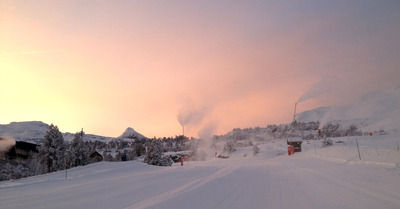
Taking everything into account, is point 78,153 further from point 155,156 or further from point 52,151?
point 155,156

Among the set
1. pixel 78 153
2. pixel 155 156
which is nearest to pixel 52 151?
pixel 78 153

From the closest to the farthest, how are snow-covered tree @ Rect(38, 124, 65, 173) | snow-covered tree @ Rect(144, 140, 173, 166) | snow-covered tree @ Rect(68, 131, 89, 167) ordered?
snow-covered tree @ Rect(38, 124, 65, 173)
snow-covered tree @ Rect(144, 140, 173, 166)
snow-covered tree @ Rect(68, 131, 89, 167)

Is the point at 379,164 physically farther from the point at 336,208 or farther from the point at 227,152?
the point at 227,152

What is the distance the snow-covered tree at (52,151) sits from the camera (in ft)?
133

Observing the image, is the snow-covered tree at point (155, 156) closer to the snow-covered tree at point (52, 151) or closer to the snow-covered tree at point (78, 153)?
the snow-covered tree at point (52, 151)

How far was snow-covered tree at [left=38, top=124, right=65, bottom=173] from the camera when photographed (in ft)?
133

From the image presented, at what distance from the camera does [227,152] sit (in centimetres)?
7362

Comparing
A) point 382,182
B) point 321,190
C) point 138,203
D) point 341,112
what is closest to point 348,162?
point 382,182

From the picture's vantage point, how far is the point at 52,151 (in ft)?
133

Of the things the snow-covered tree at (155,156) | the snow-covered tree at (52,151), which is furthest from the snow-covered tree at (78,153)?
the snow-covered tree at (155,156)

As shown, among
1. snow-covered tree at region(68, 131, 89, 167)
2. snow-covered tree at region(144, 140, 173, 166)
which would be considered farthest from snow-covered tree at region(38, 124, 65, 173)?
snow-covered tree at region(144, 140, 173, 166)

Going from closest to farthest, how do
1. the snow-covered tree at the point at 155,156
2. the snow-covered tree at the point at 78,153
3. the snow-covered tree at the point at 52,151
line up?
the snow-covered tree at the point at 52,151
the snow-covered tree at the point at 155,156
the snow-covered tree at the point at 78,153

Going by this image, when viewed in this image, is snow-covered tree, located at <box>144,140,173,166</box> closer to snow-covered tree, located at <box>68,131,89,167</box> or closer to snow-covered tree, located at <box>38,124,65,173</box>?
snow-covered tree, located at <box>38,124,65,173</box>

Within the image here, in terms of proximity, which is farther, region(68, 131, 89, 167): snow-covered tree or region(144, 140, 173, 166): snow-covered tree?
region(68, 131, 89, 167): snow-covered tree
